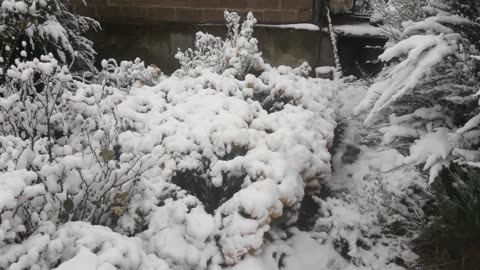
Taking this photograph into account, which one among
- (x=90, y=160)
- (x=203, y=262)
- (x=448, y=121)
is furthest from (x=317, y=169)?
(x=90, y=160)

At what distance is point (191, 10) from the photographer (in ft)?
19.0

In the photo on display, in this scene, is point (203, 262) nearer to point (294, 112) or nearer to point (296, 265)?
point (296, 265)

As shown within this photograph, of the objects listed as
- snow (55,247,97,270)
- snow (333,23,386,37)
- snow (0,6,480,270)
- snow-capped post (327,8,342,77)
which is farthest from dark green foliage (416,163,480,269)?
snow (333,23,386,37)

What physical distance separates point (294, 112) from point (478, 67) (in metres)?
1.36

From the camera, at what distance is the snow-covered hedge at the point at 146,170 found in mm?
2098

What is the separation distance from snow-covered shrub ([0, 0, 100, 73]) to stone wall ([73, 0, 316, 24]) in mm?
939

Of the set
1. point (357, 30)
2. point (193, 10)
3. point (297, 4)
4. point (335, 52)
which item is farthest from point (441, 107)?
point (193, 10)

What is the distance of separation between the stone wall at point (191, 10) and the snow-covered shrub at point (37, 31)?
94 cm

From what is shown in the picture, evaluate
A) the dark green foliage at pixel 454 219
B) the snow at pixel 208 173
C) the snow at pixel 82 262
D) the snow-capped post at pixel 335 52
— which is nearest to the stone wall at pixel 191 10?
the snow-capped post at pixel 335 52

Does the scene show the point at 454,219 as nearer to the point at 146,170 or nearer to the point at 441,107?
the point at 441,107

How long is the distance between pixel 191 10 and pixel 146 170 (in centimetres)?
351

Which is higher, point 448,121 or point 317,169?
point 448,121

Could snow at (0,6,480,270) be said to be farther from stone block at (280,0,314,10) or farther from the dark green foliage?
stone block at (280,0,314,10)

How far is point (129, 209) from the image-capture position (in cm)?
267
